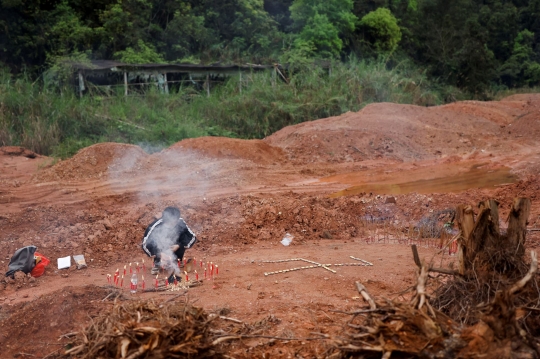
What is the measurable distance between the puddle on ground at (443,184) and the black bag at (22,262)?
235 inches

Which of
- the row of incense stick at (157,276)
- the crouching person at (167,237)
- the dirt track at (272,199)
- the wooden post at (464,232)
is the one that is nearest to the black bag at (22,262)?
the dirt track at (272,199)

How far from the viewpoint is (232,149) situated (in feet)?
50.8

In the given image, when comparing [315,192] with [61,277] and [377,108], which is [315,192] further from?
[377,108]

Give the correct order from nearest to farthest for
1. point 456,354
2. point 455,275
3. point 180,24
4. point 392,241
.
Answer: point 456,354 < point 455,275 < point 392,241 < point 180,24

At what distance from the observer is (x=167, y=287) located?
7102 mm

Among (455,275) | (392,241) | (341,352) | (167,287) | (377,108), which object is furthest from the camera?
(377,108)

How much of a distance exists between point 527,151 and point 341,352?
13.4m

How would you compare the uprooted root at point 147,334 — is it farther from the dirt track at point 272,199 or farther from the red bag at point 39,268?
the red bag at point 39,268

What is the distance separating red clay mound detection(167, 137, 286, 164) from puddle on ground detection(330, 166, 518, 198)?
321 centimetres

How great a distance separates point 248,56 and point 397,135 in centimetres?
1042

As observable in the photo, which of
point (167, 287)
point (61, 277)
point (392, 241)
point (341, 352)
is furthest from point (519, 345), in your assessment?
point (61, 277)

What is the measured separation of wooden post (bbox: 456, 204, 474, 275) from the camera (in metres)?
4.93

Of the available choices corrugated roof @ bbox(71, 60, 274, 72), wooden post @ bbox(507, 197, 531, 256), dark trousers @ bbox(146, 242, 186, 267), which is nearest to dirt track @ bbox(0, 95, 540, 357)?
dark trousers @ bbox(146, 242, 186, 267)

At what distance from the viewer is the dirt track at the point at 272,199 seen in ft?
22.1
